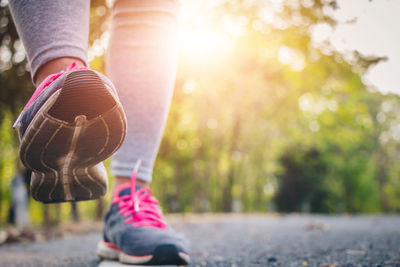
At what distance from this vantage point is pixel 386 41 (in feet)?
4.97

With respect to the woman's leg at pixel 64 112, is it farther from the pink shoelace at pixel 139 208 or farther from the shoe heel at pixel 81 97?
the pink shoelace at pixel 139 208

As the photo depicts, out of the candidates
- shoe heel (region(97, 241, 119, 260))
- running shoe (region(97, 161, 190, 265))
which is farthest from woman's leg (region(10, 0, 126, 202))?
shoe heel (region(97, 241, 119, 260))

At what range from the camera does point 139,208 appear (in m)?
1.33

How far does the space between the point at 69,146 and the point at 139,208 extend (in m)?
0.47

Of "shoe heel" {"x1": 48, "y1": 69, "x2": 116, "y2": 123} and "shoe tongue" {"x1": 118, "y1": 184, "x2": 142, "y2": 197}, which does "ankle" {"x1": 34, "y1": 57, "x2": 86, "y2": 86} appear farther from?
"shoe tongue" {"x1": 118, "y1": 184, "x2": 142, "y2": 197}

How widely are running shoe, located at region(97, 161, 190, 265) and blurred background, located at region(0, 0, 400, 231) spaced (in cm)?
111

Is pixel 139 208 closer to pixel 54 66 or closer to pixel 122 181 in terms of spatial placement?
pixel 122 181

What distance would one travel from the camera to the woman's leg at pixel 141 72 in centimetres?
137

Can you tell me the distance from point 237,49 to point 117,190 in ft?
17.2

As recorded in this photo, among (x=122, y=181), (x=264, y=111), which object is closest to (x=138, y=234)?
(x=122, y=181)

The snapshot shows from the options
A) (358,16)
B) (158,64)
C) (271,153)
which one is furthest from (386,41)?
(271,153)

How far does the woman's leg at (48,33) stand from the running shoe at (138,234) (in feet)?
1.62

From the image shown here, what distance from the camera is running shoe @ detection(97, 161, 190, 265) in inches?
45.4

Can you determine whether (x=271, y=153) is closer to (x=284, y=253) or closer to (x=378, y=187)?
(x=378, y=187)
